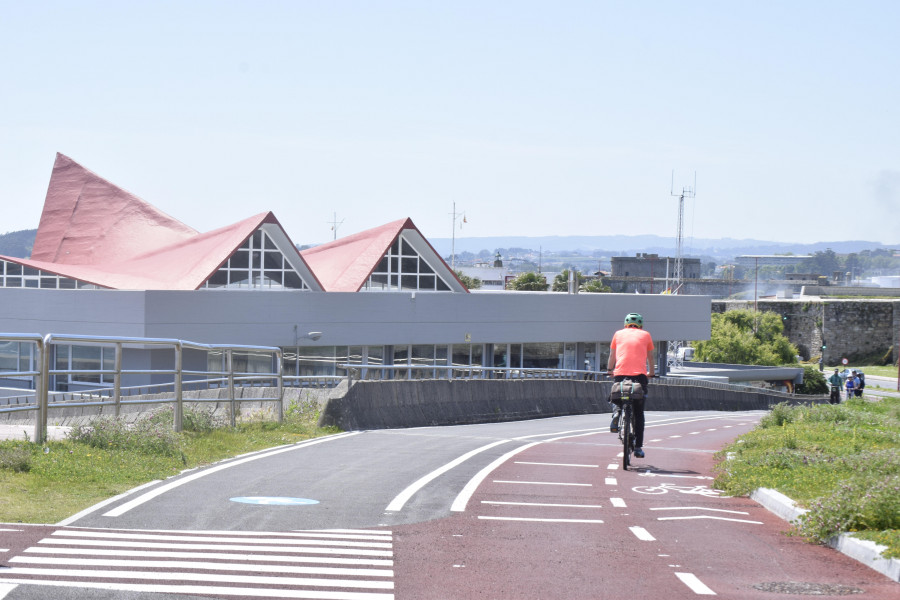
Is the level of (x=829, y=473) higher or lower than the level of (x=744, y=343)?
higher

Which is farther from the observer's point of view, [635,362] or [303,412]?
[303,412]

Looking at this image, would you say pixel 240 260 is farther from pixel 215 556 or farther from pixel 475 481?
pixel 215 556

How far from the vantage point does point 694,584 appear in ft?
22.5

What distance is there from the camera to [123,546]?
24.6ft

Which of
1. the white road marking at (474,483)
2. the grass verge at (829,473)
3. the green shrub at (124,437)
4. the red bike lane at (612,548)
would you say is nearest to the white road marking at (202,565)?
the red bike lane at (612,548)

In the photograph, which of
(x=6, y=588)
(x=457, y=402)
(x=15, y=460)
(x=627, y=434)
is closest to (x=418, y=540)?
(x=6, y=588)

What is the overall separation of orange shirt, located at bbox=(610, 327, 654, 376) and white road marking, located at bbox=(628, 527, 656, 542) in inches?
172

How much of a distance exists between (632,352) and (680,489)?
2.11 meters

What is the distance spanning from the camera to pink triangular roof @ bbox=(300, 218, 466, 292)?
52688 millimetres

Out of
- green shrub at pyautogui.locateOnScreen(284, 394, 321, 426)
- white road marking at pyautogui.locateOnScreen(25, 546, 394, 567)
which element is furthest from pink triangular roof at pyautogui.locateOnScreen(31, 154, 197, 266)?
white road marking at pyautogui.locateOnScreen(25, 546, 394, 567)

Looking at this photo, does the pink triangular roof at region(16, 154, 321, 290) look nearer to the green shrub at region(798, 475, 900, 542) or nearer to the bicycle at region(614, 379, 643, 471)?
the bicycle at region(614, 379, 643, 471)

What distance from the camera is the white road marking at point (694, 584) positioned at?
6.64m

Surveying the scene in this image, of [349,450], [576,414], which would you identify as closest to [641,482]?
[349,450]

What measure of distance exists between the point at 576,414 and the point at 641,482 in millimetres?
20238
